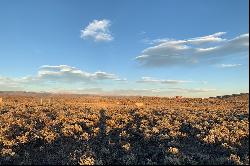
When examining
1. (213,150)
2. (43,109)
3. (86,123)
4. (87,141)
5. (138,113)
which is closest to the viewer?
(213,150)

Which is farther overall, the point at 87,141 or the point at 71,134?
the point at 71,134

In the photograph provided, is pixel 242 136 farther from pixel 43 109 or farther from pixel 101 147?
pixel 43 109

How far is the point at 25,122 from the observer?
32.3m

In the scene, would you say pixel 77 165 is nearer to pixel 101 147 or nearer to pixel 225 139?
pixel 101 147

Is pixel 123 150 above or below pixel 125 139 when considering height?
below

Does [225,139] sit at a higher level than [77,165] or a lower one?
higher

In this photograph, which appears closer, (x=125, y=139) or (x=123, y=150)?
(x=123, y=150)

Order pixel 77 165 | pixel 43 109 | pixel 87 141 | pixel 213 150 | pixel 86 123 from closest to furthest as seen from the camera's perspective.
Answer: pixel 77 165 < pixel 213 150 < pixel 87 141 < pixel 86 123 < pixel 43 109

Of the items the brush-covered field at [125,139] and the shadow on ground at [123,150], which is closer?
the shadow on ground at [123,150]

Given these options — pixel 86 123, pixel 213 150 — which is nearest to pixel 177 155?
pixel 213 150

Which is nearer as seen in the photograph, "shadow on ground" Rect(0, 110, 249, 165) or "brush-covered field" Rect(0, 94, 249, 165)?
"shadow on ground" Rect(0, 110, 249, 165)

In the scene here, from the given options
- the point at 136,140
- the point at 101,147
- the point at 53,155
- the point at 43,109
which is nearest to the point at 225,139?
the point at 136,140

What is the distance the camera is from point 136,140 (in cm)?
2544

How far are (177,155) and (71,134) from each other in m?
9.77
